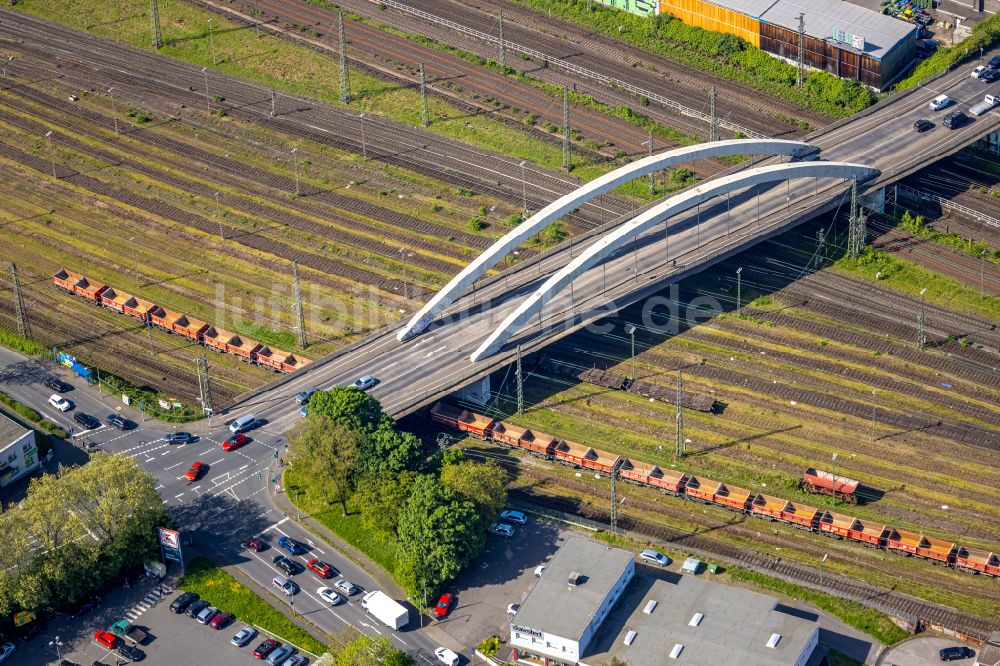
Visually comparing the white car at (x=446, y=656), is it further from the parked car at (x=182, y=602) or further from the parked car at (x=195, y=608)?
the parked car at (x=182, y=602)

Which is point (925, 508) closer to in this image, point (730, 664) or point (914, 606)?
point (914, 606)

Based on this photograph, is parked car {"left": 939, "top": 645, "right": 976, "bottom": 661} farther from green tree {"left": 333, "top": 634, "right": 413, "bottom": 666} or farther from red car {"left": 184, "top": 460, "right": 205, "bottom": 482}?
red car {"left": 184, "top": 460, "right": 205, "bottom": 482}

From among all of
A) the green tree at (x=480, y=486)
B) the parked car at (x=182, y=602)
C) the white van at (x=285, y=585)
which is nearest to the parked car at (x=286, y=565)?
the white van at (x=285, y=585)

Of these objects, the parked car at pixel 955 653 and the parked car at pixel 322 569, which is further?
the parked car at pixel 322 569

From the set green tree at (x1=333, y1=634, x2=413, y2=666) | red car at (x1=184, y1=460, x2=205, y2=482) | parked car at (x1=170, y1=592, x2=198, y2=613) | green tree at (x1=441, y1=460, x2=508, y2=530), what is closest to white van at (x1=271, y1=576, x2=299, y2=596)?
parked car at (x1=170, y1=592, x2=198, y2=613)

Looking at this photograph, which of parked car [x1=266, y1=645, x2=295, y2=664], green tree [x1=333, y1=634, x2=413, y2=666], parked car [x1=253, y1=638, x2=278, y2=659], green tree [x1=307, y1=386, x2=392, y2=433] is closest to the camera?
green tree [x1=333, y1=634, x2=413, y2=666]

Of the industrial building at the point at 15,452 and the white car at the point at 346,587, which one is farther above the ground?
the industrial building at the point at 15,452
